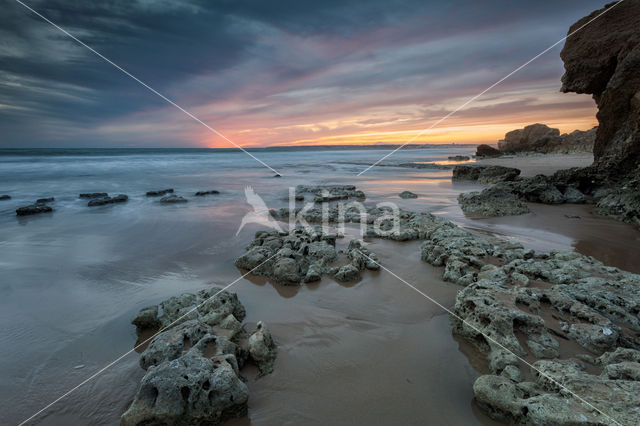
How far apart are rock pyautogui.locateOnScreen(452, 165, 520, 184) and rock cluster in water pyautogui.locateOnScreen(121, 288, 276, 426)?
12737mm

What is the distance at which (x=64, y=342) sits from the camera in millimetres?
3037

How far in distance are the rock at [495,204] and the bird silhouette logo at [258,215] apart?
5.41 m

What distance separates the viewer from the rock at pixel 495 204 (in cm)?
767

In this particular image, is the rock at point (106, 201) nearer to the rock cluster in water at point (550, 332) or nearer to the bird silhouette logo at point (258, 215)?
the bird silhouette logo at point (258, 215)

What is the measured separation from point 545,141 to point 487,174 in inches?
1193

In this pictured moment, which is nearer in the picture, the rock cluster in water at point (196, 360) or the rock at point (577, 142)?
the rock cluster in water at point (196, 360)

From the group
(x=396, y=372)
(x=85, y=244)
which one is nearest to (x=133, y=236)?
(x=85, y=244)

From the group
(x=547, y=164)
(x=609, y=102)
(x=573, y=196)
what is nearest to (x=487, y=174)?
(x=573, y=196)

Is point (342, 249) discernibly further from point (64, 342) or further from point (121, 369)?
point (64, 342)

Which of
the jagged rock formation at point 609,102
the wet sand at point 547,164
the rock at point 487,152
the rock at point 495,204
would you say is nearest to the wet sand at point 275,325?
the rock at point 495,204

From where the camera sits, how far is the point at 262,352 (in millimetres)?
2641

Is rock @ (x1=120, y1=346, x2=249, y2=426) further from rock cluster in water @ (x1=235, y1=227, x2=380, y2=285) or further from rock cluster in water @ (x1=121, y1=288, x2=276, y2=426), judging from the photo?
rock cluster in water @ (x1=235, y1=227, x2=380, y2=285)

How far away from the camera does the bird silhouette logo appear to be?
756 cm

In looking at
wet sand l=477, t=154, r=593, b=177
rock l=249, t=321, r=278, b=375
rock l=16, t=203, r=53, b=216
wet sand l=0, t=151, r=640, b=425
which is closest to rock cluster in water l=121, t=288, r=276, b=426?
rock l=249, t=321, r=278, b=375
